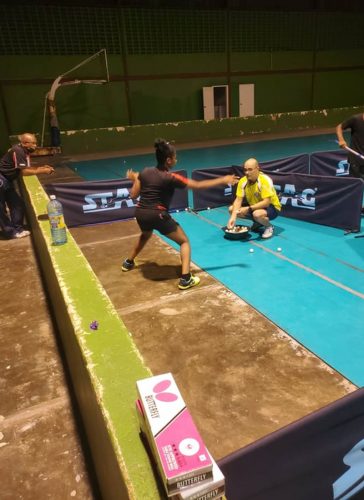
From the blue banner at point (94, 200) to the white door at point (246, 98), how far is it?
49.4 feet

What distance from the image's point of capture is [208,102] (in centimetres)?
2041

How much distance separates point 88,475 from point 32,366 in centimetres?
144

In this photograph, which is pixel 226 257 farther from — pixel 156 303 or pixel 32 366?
pixel 32 366

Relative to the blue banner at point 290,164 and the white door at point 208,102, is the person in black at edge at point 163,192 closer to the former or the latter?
the blue banner at point 290,164

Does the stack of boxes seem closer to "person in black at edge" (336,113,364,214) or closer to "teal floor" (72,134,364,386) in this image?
"teal floor" (72,134,364,386)

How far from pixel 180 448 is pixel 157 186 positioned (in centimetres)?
366

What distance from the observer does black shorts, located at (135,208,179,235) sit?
4.82 meters

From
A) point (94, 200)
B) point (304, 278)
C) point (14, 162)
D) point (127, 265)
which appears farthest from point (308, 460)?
point (94, 200)

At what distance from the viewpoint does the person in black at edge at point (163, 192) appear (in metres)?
4.49

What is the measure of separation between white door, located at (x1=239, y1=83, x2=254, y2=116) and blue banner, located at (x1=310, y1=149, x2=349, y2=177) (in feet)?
43.3

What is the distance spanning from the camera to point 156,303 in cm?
465

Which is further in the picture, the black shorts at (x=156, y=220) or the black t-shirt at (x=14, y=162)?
the black t-shirt at (x=14, y=162)

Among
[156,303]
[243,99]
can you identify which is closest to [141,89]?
[243,99]

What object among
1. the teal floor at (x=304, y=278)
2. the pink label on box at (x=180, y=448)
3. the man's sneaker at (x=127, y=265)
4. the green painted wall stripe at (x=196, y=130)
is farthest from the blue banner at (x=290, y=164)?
the green painted wall stripe at (x=196, y=130)
